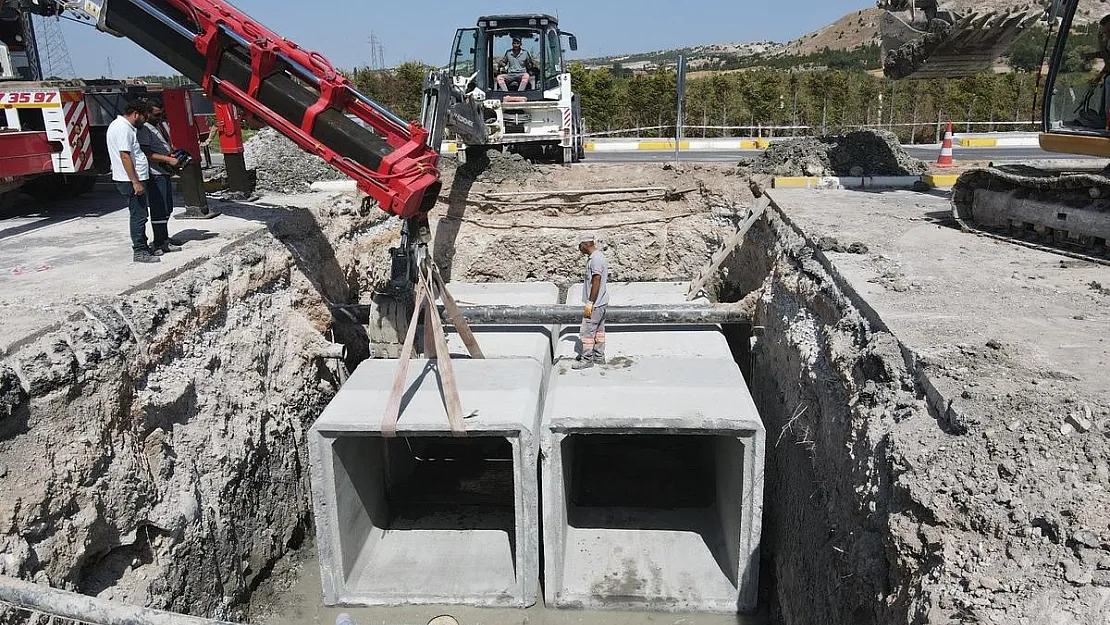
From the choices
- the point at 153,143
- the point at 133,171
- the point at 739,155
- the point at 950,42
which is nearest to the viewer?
the point at 133,171

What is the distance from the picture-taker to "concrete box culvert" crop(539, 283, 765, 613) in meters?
5.45

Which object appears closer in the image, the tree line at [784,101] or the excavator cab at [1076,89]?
the excavator cab at [1076,89]

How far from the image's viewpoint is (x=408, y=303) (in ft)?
21.9

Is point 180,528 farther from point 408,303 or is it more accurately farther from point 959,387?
point 959,387

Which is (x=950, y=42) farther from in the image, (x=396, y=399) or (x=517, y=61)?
(x=396, y=399)

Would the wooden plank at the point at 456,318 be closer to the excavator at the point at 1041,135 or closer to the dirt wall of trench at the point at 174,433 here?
the dirt wall of trench at the point at 174,433

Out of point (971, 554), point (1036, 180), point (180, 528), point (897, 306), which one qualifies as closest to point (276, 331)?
point (180, 528)

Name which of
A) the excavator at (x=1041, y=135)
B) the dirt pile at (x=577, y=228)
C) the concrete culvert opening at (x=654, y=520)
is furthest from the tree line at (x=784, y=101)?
the concrete culvert opening at (x=654, y=520)

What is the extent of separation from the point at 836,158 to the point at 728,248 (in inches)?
152

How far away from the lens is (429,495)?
24.5 ft

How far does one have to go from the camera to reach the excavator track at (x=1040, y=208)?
638cm

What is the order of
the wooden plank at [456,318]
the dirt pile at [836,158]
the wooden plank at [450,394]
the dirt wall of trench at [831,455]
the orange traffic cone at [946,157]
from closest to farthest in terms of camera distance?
the dirt wall of trench at [831,455] < the wooden plank at [450,394] < the wooden plank at [456,318] < the dirt pile at [836,158] < the orange traffic cone at [946,157]

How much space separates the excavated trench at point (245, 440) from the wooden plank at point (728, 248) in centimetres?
95

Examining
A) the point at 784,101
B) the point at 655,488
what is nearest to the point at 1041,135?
the point at 655,488
